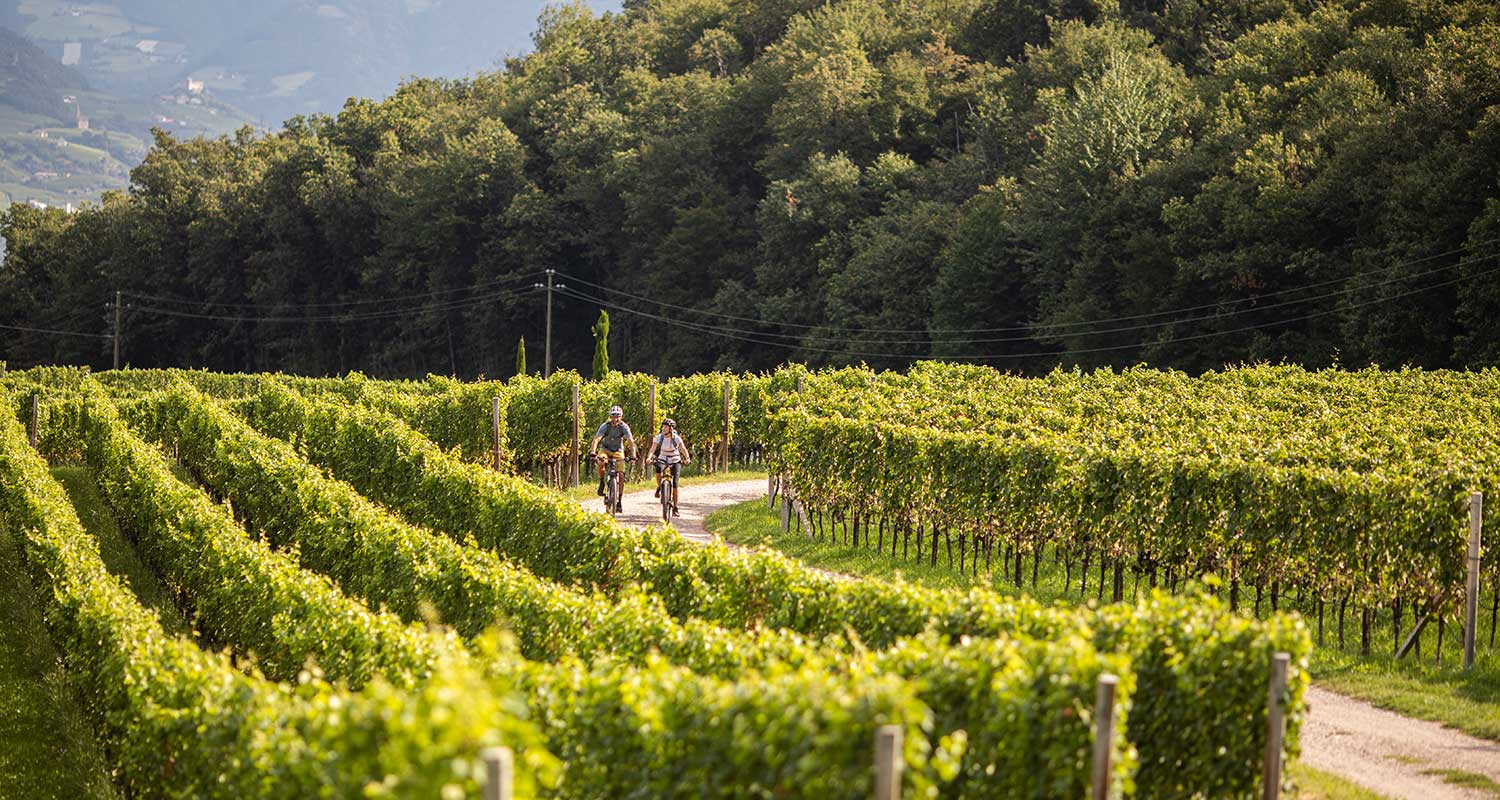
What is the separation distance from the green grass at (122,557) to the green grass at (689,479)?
27.9 ft

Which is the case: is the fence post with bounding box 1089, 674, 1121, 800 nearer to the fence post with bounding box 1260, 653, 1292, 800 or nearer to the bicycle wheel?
the fence post with bounding box 1260, 653, 1292, 800

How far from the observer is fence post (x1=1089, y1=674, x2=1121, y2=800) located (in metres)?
6.77

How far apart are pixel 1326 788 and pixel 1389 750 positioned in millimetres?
1328

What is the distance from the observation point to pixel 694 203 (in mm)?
78125

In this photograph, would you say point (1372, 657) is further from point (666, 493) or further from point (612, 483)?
point (612, 483)

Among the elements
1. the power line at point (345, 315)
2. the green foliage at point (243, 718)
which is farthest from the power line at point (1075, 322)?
the green foliage at point (243, 718)

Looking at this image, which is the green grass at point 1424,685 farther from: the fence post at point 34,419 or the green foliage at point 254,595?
the fence post at point 34,419

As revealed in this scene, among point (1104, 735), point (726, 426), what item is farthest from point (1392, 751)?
point (726, 426)

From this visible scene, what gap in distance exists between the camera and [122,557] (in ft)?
68.6

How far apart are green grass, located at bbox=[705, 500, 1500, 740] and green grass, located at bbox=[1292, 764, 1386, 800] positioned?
1987mm

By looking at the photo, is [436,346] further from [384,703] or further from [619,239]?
[384,703]

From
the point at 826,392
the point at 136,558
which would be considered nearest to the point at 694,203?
the point at 826,392

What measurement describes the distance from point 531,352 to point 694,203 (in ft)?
47.6

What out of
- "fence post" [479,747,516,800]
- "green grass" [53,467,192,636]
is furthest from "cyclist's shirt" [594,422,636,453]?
"fence post" [479,747,516,800]
